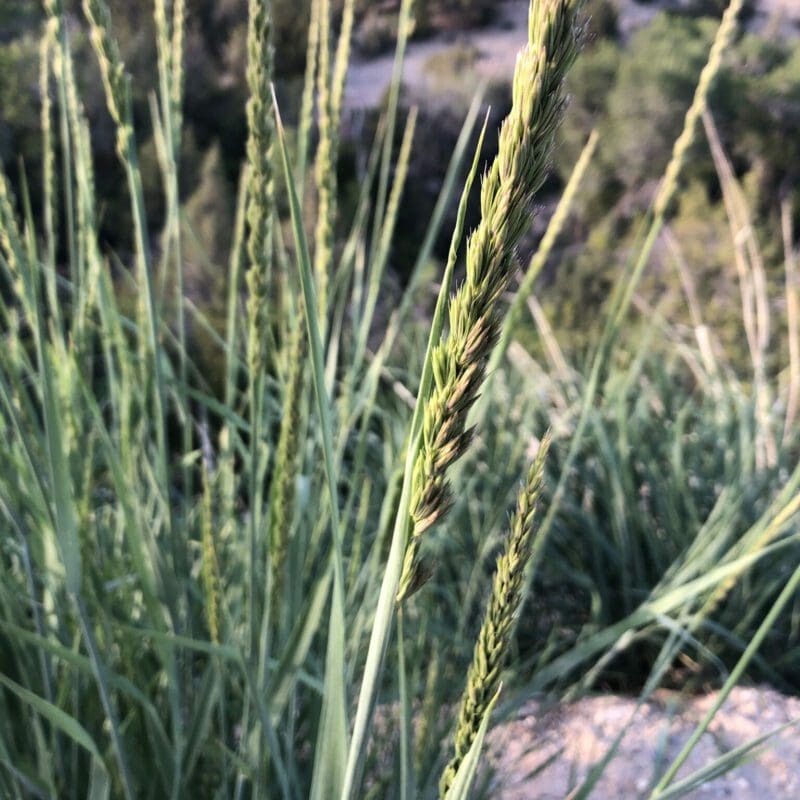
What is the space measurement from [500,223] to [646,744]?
35.2 inches

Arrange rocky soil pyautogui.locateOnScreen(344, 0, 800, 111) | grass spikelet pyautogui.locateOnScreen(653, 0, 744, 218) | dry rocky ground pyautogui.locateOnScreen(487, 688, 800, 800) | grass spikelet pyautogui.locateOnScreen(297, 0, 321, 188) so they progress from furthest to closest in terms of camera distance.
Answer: rocky soil pyautogui.locateOnScreen(344, 0, 800, 111) < dry rocky ground pyautogui.locateOnScreen(487, 688, 800, 800) < grass spikelet pyautogui.locateOnScreen(297, 0, 321, 188) < grass spikelet pyautogui.locateOnScreen(653, 0, 744, 218)

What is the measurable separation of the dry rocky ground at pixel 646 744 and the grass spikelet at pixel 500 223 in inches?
24.9

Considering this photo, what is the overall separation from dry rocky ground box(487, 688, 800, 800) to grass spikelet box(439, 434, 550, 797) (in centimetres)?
52

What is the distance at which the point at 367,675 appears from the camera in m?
0.26

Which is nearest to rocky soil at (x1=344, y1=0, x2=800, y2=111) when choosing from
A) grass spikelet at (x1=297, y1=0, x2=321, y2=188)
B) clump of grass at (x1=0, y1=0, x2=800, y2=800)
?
grass spikelet at (x1=297, y1=0, x2=321, y2=188)

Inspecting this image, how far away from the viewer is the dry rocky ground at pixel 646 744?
2.72 feet

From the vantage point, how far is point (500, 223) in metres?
0.19

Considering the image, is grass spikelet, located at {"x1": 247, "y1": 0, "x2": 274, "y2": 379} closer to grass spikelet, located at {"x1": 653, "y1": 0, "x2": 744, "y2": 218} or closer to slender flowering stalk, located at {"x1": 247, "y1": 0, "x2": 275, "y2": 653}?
slender flowering stalk, located at {"x1": 247, "y1": 0, "x2": 275, "y2": 653}

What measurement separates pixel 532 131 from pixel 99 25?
29cm

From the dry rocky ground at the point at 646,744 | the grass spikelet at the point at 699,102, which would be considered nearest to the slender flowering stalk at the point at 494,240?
the grass spikelet at the point at 699,102

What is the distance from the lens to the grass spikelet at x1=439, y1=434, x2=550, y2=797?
26 centimetres

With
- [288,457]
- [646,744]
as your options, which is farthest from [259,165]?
[646,744]

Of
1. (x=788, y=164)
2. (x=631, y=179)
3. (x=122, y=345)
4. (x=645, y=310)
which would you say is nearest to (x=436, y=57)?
(x=631, y=179)

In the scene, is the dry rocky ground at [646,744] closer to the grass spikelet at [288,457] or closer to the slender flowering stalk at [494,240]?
the grass spikelet at [288,457]
